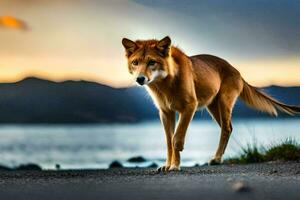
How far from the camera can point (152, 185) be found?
8102 millimetres

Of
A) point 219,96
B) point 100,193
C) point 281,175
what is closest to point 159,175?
point 281,175

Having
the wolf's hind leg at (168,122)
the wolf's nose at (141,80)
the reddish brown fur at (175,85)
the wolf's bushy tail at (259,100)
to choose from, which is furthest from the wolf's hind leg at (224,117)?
the wolf's nose at (141,80)

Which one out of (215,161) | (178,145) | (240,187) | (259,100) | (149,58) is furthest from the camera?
(259,100)

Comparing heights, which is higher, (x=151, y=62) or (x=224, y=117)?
(x=151, y=62)

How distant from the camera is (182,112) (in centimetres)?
1136

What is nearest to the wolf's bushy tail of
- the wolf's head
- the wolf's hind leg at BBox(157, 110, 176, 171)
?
the wolf's hind leg at BBox(157, 110, 176, 171)

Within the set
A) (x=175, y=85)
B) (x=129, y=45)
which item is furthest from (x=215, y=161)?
(x=129, y=45)

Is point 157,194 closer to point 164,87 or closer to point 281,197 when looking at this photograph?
point 281,197

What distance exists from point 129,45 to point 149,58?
0.41 m

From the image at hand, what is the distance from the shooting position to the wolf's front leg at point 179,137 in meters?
11.0

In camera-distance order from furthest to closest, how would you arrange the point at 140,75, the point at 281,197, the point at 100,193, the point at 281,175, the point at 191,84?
the point at 191,84 → the point at 140,75 → the point at 281,175 → the point at 100,193 → the point at 281,197

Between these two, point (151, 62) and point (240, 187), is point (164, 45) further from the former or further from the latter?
point (240, 187)

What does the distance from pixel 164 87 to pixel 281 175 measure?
283cm

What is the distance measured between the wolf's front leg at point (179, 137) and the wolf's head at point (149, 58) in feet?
2.25
